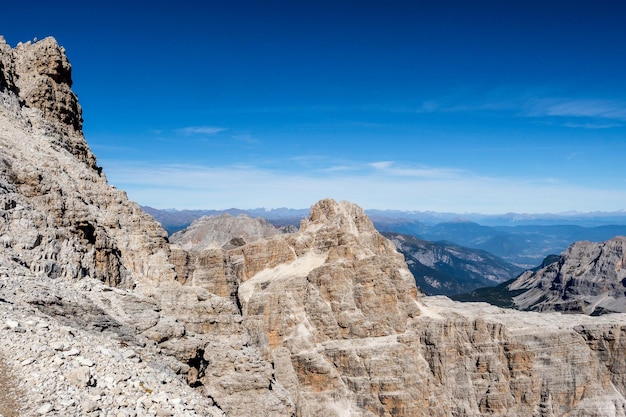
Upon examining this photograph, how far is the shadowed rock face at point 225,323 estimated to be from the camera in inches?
796

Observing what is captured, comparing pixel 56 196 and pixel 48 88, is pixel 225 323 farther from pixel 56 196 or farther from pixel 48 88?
pixel 48 88

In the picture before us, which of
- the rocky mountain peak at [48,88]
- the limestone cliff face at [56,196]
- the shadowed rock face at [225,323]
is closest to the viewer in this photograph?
the shadowed rock face at [225,323]

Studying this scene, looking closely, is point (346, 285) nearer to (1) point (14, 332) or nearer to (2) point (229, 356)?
Result: (2) point (229, 356)

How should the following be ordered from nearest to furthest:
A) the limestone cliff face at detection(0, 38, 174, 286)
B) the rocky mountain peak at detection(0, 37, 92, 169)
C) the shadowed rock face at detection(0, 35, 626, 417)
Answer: the shadowed rock face at detection(0, 35, 626, 417), the limestone cliff face at detection(0, 38, 174, 286), the rocky mountain peak at detection(0, 37, 92, 169)

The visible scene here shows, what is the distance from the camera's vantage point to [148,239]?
46.6m

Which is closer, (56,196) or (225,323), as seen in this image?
(56,196)

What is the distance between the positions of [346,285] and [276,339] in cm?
1584

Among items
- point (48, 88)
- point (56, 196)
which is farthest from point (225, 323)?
point (48, 88)

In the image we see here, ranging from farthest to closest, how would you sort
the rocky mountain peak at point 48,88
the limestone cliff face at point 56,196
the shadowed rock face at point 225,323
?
the rocky mountain peak at point 48,88 < the limestone cliff face at point 56,196 < the shadowed rock face at point 225,323

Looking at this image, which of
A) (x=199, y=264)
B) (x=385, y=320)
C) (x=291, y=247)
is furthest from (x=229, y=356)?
(x=291, y=247)

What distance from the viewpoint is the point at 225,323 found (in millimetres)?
39844

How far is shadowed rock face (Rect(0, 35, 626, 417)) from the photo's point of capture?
2022 centimetres

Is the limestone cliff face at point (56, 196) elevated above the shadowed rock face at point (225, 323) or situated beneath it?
elevated above

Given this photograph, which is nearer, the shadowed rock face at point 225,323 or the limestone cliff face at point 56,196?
the shadowed rock face at point 225,323
